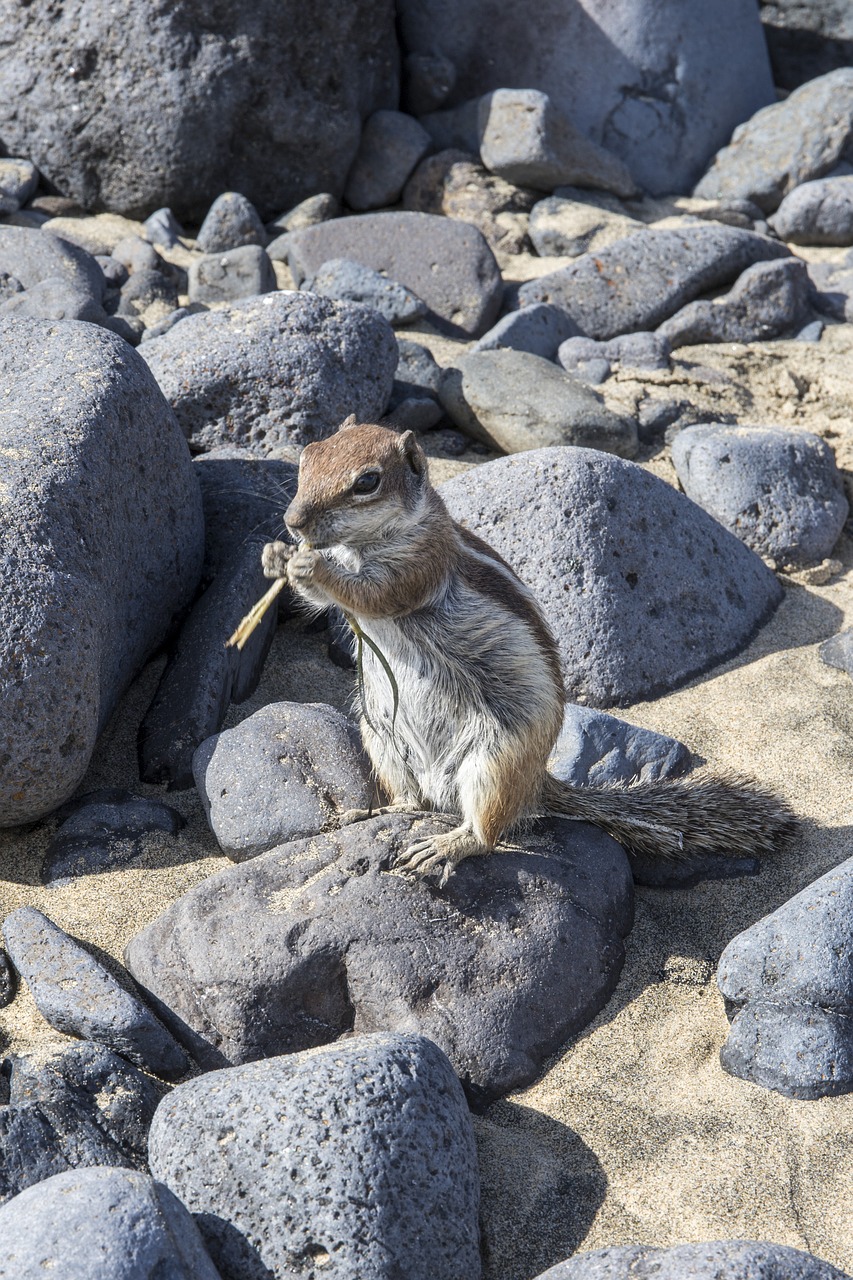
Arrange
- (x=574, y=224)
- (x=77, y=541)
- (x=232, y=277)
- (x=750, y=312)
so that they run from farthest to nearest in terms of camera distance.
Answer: (x=574, y=224)
(x=750, y=312)
(x=232, y=277)
(x=77, y=541)

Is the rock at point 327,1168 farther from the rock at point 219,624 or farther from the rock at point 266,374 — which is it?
the rock at point 266,374

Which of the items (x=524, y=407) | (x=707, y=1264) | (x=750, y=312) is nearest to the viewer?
(x=707, y=1264)

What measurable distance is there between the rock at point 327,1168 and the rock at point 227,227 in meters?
7.37

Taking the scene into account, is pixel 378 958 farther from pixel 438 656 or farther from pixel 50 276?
pixel 50 276

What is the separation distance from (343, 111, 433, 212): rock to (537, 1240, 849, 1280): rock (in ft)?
29.7

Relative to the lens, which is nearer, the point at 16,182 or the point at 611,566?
the point at 611,566

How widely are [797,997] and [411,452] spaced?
2.14 metres

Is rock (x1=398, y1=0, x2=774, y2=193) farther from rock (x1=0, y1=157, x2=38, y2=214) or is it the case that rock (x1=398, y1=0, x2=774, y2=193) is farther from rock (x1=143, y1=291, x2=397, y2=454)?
rock (x1=143, y1=291, x2=397, y2=454)

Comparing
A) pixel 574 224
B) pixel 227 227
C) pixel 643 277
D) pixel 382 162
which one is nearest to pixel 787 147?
pixel 574 224

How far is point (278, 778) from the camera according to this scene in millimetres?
4707

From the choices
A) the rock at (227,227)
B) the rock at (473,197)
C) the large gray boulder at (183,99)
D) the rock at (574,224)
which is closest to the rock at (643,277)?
the rock at (574,224)

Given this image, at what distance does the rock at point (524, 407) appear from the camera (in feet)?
23.5

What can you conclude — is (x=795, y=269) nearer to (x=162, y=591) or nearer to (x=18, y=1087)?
(x=162, y=591)

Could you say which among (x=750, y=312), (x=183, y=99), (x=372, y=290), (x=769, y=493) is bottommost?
(x=769, y=493)
